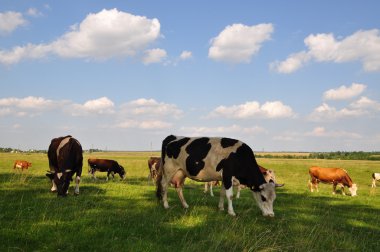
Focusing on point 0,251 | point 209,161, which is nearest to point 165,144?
point 209,161

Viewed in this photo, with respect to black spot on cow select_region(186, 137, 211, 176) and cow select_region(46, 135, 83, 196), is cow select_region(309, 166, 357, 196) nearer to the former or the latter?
black spot on cow select_region(186, 137, 211, 176)

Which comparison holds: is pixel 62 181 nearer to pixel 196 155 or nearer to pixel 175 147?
pixel 175 147

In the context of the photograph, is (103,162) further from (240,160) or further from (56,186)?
(240,160)

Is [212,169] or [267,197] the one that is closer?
[267,197]

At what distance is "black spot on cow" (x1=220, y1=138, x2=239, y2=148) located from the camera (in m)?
11.4

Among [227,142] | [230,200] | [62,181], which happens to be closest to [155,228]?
[230,200]

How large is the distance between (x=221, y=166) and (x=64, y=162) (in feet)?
19.7

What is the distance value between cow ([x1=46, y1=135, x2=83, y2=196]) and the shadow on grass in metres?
0.60

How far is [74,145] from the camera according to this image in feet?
47.2

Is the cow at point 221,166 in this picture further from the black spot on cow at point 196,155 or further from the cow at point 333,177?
the cow at point 333,177

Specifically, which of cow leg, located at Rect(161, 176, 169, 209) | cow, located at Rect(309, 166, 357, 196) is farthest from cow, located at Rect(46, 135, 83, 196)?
cow, located at Rect(309, 166, 357, 196)

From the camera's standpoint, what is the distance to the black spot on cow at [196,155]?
11320 millimetres

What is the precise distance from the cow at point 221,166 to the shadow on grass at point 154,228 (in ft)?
2.02

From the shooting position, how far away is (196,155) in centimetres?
1141
